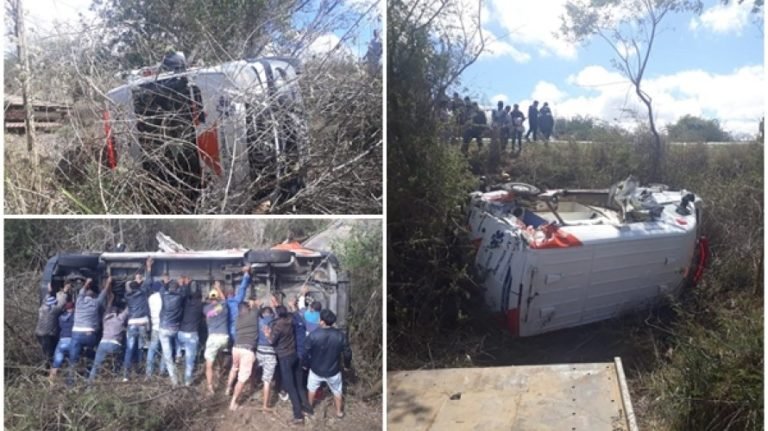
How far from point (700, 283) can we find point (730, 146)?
0.91 m

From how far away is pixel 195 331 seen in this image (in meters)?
2.17

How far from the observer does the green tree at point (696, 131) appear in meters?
3.82

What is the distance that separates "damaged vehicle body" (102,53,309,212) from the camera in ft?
6.76

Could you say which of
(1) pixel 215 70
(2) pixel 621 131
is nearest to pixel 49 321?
(1) pixel 215 70

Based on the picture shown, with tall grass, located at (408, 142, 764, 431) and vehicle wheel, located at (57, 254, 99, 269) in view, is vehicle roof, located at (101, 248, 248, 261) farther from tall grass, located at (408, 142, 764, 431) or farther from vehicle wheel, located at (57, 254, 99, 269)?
tall grass, located at (408, 142, 764, 431)

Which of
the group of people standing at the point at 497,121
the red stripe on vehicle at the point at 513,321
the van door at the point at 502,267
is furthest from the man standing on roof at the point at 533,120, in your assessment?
the red stripe on vehicle at the point at 513,321

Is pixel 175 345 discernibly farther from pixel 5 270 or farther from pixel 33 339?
pixel 5 270

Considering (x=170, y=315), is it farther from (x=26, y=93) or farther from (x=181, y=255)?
(x=26, y=93)

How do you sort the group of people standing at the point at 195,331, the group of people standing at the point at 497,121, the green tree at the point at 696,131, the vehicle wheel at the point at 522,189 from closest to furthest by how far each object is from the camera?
1. the group of people standing at the point at 195,331
2. the group of people standing at the point at 497,121
3. the vehicle wheel at the point at 522,189
4. the green tree at the point at 696,131

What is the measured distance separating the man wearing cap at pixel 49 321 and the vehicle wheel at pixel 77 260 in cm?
8

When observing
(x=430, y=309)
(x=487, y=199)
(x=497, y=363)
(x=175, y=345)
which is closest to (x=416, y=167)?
(x=487, y=199)

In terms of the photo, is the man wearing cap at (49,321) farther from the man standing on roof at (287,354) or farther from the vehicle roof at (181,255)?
the man standing on roof at (287,354)

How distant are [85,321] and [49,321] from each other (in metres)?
0.12

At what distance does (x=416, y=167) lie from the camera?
325cm
